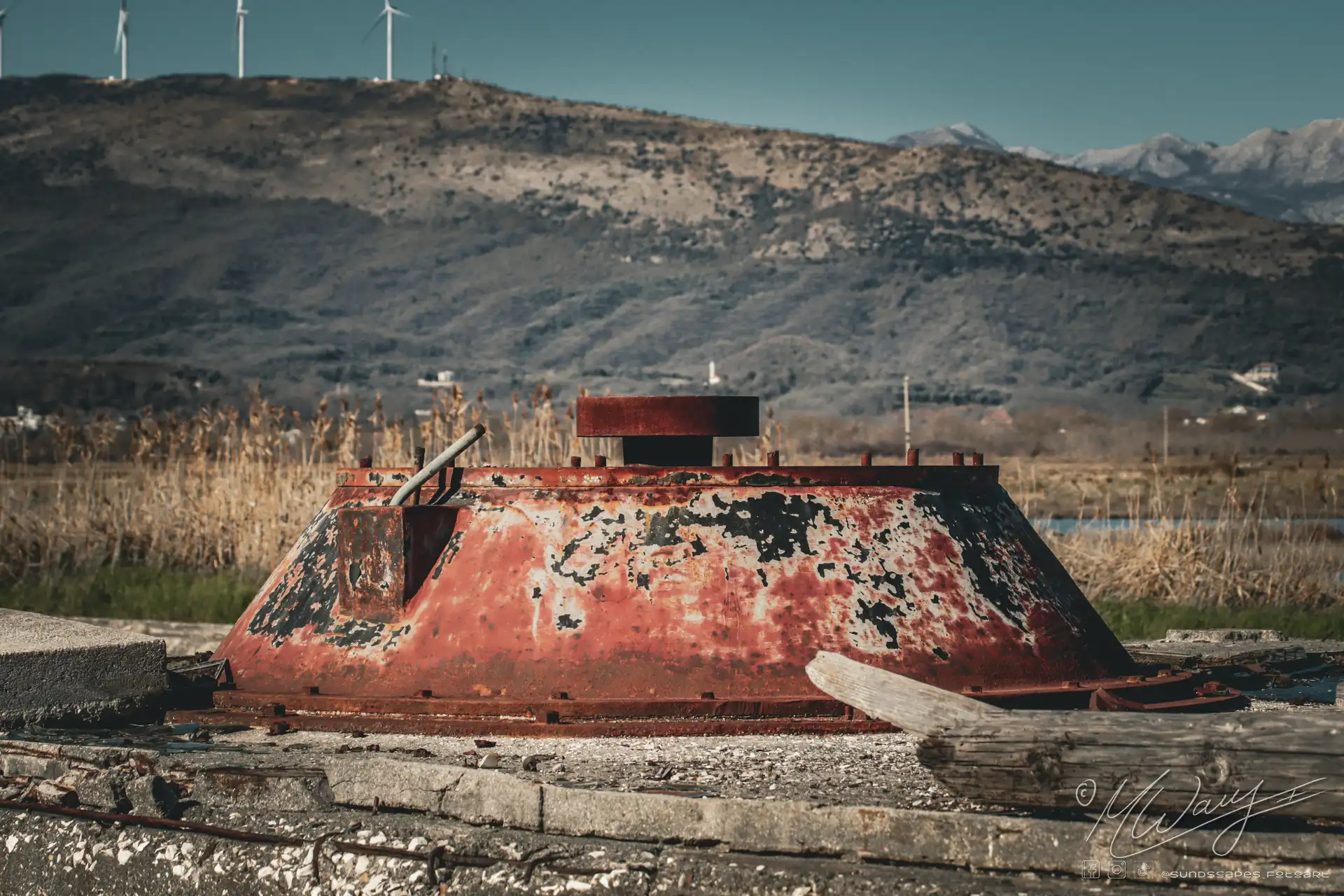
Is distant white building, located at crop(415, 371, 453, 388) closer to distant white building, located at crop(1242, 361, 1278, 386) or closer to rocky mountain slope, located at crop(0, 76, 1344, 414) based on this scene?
rocky mountain slope, located at crop(0, 76, 1344, 414)

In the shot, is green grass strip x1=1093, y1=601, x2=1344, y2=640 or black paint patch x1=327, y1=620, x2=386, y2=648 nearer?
black paint patch x1=327, y1=620, x2=386, y2=648

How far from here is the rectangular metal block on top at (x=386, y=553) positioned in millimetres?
4781

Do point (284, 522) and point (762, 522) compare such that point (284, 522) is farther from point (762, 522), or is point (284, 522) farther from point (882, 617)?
point (882, 617)

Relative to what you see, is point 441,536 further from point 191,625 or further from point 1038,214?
point 1038,214

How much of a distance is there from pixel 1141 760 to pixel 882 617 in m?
1.37

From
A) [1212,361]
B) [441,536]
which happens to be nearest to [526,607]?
[441,536]

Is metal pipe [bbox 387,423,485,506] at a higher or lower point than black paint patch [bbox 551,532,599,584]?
higher

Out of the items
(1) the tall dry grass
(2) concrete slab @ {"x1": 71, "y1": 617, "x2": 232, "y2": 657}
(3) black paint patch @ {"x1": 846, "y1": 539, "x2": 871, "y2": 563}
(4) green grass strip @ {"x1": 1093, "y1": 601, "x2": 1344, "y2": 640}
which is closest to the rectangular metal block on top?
(3) black paint patch @ {"x1": 846, "y1": 539, "x2": 871, "y2": 563}

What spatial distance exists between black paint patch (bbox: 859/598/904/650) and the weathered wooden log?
110 centimetres

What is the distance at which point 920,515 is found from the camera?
4879 millimetres

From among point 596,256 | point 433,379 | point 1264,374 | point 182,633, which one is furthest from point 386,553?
point 596,256

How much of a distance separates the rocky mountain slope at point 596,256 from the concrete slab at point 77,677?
6483cm

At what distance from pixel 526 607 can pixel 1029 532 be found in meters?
1.69

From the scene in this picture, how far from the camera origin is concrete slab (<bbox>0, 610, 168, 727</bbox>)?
15.6 feet
